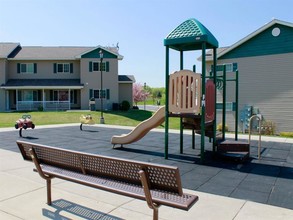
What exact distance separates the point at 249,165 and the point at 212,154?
1.49 metres

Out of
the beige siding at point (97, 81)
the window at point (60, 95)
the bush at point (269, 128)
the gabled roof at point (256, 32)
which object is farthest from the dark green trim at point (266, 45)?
the window at point (60, 95)

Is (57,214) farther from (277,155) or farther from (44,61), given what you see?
(44,61)

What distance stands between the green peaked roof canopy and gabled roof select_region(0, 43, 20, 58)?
104 ft

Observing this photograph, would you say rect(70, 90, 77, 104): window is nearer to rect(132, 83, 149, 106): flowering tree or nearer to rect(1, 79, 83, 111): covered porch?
rect(1, 79, 83, 111): covered porch

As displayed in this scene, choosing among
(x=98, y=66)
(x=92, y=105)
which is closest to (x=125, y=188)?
(x=92, y=105)

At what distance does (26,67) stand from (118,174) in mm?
35421

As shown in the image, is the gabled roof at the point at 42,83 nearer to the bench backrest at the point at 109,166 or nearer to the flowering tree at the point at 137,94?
the flowering tree at the point at 137,94

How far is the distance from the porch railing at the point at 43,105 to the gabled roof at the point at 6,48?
603 centimetres

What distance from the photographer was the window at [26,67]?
35.2 meters

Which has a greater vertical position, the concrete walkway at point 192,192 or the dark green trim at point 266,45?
the dark green trim at point 266,45

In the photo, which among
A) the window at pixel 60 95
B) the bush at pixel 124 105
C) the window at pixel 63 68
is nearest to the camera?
the bush at pixel 124 105

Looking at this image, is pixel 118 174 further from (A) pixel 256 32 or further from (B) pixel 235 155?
(A) pixel 256 32

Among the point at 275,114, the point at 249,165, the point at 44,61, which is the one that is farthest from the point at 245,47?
the point at 44,61

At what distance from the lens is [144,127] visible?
896 cm
